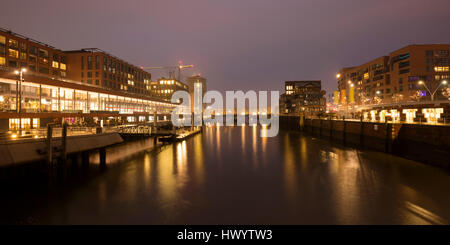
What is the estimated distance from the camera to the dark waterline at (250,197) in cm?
1396

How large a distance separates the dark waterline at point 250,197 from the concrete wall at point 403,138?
1.64 meters

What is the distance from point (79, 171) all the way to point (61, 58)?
282 ft

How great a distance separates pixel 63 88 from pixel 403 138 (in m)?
61.2

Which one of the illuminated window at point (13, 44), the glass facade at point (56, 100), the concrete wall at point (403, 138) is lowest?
the concrete wall at point (403, 138)

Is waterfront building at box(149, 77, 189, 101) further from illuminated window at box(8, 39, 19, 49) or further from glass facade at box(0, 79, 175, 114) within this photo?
illuminated window at box(8, 39, 19, 49)

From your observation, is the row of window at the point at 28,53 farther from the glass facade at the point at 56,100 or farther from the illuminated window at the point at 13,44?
the glass facade at the point at 56,100

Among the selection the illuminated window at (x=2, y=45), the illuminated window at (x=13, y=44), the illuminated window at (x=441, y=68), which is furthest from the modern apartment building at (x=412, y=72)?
the illuminated window at (x=2, y=45)

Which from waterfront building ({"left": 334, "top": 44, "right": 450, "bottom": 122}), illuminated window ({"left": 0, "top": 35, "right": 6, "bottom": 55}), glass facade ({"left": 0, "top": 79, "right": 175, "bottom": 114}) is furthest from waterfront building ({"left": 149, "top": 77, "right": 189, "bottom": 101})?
waterfront building ({"left": 334, "top": 44, "right": 450, "bottom": 122})

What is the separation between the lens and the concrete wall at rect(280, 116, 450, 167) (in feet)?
79.1

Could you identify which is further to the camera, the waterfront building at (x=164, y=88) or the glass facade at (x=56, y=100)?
the waterfront building at (x=164, y=88)

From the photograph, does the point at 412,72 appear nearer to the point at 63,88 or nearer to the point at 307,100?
the point at 307,100

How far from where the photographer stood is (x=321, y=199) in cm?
1667

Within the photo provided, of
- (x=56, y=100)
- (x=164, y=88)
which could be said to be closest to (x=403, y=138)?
(x=56, y=100)

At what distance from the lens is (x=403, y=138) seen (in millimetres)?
30250
